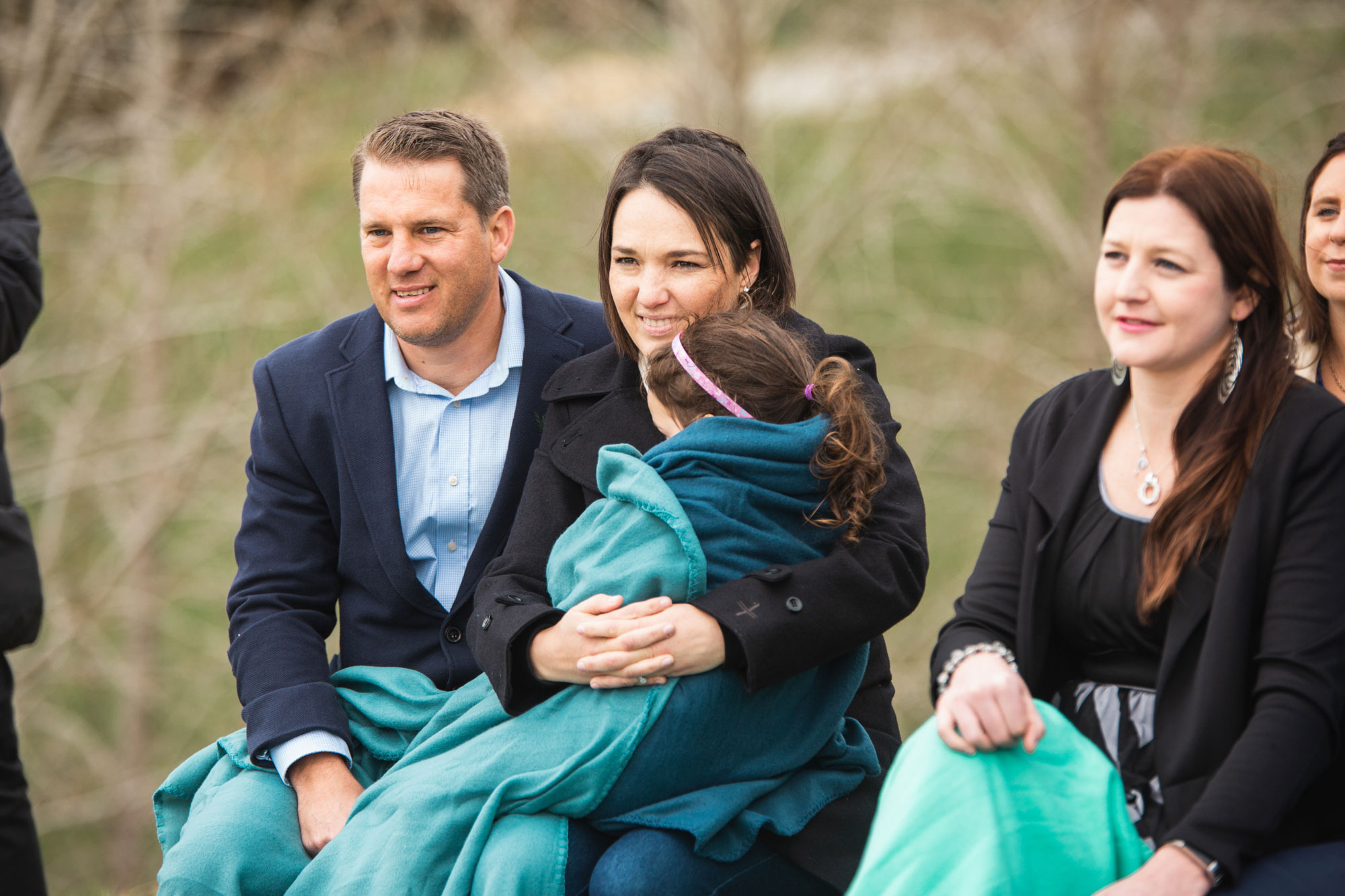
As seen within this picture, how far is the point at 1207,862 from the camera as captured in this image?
1695 mm

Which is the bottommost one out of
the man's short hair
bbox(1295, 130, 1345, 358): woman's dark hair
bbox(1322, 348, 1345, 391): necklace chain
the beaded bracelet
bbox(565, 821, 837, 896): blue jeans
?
bbox(565, 821, 837, 896): blue jeans

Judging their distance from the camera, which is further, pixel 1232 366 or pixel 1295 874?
pixel 1232 366

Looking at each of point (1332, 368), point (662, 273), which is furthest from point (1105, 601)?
point (662, 273)

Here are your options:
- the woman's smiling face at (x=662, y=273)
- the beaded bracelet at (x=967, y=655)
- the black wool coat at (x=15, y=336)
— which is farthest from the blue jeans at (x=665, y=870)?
the black wool coat at (x=15, y=336)

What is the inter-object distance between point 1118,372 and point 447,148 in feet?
4.61

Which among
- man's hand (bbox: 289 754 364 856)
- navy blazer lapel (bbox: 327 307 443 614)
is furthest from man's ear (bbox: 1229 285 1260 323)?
man's hand (bbox: 289 754 364 856)

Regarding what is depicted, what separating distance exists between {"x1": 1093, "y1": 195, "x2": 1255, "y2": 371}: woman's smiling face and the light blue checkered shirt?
1261 mm

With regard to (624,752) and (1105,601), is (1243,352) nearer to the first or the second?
(1105,601)

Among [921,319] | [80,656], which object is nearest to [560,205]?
[921,319]

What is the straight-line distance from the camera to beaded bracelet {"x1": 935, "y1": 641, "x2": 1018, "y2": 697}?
1.97 meters

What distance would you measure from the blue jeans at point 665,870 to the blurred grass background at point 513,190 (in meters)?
6.79

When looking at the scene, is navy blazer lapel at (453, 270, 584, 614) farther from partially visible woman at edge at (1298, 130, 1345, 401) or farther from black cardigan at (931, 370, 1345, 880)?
partially visible woman at edge at (1298, 130, 1345, 401)

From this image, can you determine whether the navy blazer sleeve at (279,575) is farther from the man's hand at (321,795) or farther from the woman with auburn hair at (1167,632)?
the woman with auburn hair at (1167,632)

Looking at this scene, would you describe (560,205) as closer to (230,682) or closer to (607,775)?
(230,682)
